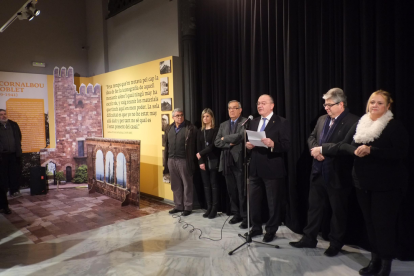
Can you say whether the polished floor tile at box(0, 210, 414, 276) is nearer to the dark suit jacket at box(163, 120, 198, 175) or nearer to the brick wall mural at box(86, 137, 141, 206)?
the dark suit jacket at box(163, 120, 198, 175)

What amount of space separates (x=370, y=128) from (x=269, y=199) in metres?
1.41

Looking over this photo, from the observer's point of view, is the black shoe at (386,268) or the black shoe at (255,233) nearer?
the black shoe at (386,268)

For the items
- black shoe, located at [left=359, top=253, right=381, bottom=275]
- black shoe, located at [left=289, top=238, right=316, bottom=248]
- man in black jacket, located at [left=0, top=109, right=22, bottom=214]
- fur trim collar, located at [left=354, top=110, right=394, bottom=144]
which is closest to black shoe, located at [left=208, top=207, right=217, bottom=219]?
black shoe, located at [left=289, top=238, right=316, bottom=248]

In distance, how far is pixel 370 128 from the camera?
265cm

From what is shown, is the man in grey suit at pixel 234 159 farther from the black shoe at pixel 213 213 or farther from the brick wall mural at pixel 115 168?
the brick wall mural at pixel 115 168

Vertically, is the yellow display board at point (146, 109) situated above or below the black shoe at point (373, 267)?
above

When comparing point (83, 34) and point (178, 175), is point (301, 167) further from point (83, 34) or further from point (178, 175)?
point (83, 34)

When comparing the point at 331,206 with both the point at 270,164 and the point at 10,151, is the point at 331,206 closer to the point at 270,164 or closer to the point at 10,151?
the point at 270,164

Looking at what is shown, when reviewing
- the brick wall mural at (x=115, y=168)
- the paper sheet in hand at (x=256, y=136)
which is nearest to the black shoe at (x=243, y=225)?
the paper sheet in hand at (x=256, y=136)

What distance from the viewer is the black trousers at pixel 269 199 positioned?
3.58 meters

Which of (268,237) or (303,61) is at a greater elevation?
(303,61)

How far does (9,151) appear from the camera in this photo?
20.6 ft

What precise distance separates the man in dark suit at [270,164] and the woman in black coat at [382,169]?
91cm

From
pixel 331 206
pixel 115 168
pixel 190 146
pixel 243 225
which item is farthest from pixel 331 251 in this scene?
pixel 115 168
